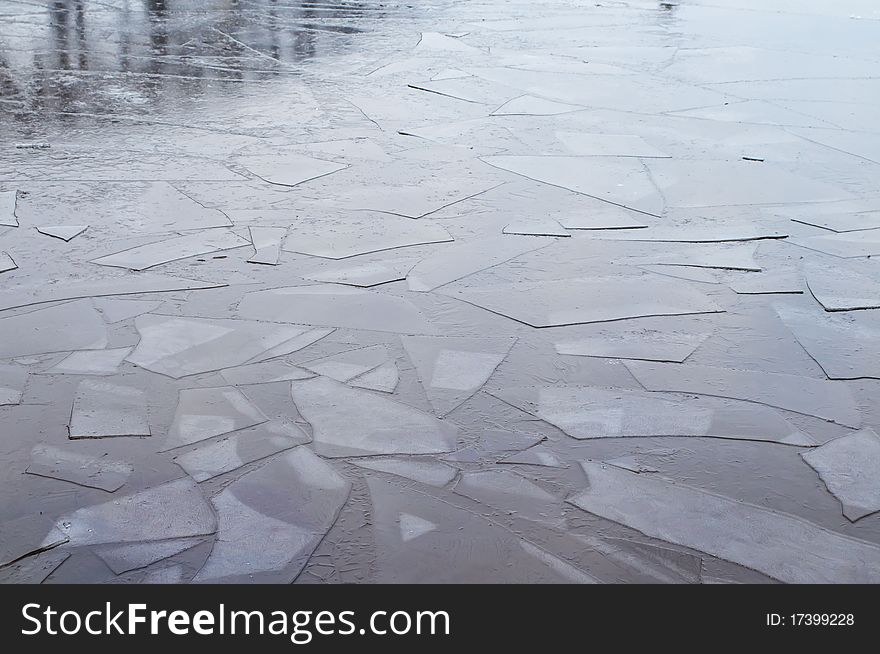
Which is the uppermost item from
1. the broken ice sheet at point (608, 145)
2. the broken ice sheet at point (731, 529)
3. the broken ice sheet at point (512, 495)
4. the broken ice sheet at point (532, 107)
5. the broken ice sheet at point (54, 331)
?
the broken ice sheet at point (532, 107)

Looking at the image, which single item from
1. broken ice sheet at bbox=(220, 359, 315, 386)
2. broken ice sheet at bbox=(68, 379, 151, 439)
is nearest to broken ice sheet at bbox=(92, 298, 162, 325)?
broken ice sheet at bbox=(68, 379, 151, 439)

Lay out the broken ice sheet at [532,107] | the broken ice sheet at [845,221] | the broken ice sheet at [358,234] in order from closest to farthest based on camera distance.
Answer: the broken ice sheet at [358,234]
the broken ice sheet at [845,221]
the broken ice sheet at [532,107]

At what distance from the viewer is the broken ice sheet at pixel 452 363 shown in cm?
369

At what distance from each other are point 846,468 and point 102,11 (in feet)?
35.5

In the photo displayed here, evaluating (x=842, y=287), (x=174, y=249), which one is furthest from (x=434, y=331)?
(x=842, y=287)

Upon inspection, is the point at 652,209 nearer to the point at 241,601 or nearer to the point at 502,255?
the point at 502,255

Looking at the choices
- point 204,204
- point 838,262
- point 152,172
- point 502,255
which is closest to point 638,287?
point 502,255

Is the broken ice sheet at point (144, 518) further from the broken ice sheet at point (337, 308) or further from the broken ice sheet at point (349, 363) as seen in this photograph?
the broken ice sheet at point (337, 308)

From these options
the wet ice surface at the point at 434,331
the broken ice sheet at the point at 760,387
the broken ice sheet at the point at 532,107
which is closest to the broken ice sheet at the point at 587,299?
the wet ice surface at the point at 434,331

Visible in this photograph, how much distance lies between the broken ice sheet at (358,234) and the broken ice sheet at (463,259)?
18 centimetres

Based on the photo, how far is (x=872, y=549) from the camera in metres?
2.94

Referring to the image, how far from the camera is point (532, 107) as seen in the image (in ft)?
25.7

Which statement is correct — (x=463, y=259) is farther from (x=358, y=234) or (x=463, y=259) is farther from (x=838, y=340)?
(x=838, y=340)

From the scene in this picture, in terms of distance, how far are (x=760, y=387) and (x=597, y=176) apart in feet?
8.92
